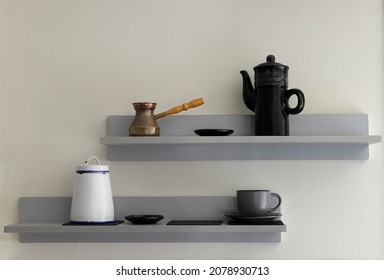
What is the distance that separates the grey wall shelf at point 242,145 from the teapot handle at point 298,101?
8 cm

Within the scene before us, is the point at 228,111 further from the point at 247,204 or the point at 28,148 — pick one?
the point at 28,148

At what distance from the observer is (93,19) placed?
1817mm

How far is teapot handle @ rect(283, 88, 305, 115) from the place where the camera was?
5.45 feet

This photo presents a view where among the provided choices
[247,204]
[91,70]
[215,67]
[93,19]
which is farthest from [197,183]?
[93,19]

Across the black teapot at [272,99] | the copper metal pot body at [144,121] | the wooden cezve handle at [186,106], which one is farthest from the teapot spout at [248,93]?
the copper metal pot body at [144,121]

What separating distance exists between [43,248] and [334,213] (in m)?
0.85

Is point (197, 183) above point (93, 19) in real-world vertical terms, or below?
below

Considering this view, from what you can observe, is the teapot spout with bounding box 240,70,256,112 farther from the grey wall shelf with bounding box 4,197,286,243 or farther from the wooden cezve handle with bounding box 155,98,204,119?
the grey wall shelf with bounding box 4,197,286,243

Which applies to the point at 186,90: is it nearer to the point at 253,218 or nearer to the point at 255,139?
the point at 255,139

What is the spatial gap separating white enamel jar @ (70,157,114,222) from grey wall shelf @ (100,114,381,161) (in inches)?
4.5

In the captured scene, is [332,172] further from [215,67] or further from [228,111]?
[215,67]

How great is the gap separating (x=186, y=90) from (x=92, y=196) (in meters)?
0.42
